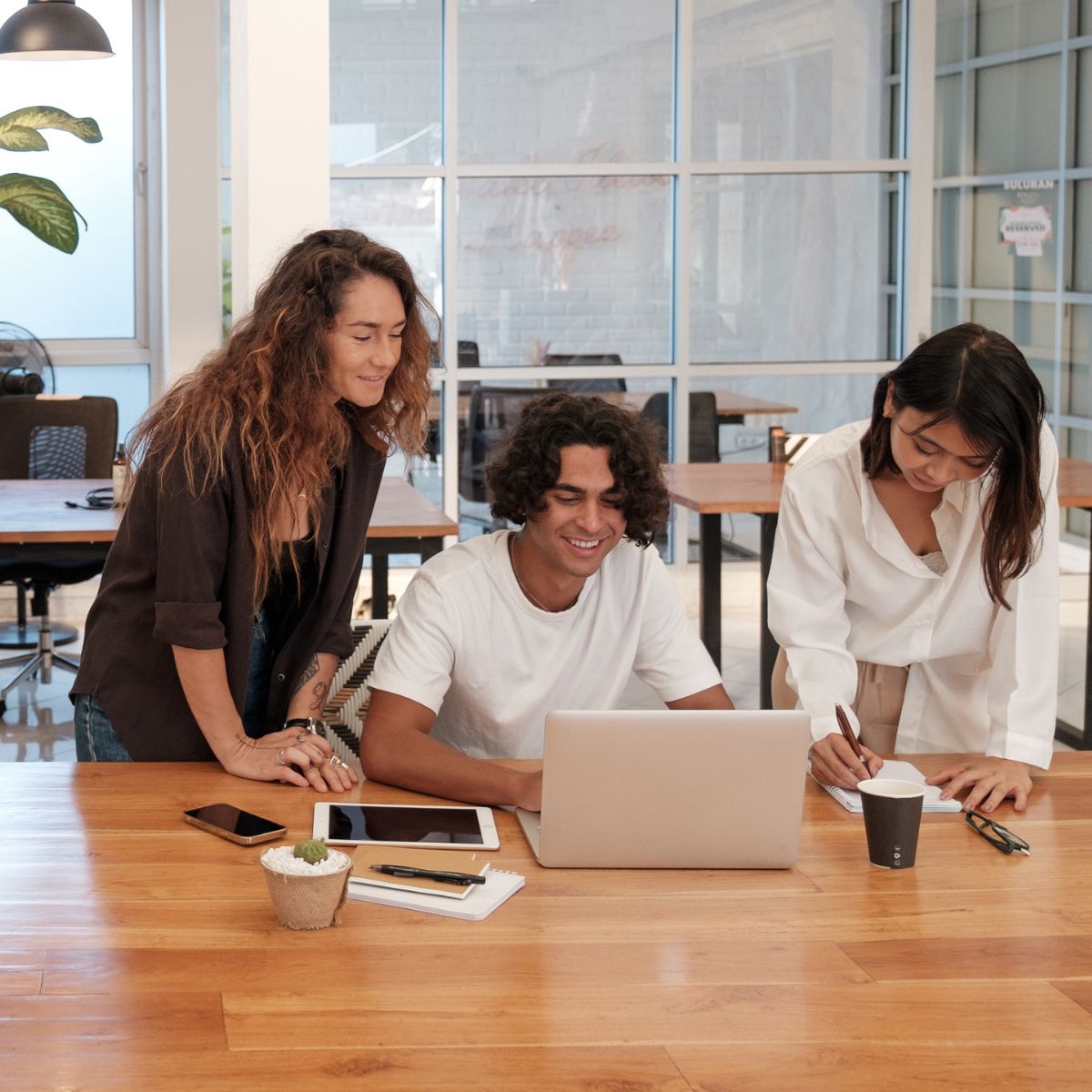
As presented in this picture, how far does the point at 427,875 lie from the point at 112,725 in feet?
2.38

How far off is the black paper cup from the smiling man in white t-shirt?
546 mm

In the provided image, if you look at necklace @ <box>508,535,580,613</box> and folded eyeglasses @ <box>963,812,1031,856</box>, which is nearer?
folded eyeglasses @ <box>963,812,1031,856</box>

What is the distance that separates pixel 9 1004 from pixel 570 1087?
53cm

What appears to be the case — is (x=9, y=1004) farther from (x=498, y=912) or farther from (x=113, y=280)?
(x=113, y=280)

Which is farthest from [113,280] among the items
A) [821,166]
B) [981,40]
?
[981,40]

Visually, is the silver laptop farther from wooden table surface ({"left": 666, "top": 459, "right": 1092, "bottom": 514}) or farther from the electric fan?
the electric fan

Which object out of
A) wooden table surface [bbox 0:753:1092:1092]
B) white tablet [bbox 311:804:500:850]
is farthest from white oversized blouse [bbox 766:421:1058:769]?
Result: white tablet [bbox 311:804:500:850]

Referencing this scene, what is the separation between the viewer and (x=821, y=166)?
23.6ft

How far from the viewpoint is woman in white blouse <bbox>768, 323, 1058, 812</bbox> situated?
2.11 meters

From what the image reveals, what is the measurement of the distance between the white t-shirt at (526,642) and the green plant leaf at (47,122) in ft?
10.3

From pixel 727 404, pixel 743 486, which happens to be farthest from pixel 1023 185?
pixel 743 486

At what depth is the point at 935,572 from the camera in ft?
7.72

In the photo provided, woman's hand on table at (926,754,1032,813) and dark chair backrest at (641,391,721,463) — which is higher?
dark chair backrest at (641,391,721,463)

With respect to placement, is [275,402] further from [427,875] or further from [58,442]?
[58,442]
